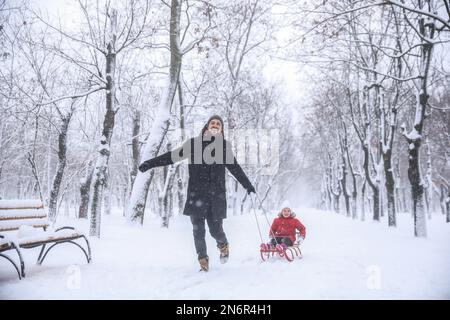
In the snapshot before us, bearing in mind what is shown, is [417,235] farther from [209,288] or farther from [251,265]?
[209,288]

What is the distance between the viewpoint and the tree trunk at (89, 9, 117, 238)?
29.0 ft

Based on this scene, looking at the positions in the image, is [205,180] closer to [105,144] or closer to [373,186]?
[105,144]

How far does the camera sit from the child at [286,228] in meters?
6.46

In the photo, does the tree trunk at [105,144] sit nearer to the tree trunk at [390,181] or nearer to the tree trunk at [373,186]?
the tree trunk at [390,181]

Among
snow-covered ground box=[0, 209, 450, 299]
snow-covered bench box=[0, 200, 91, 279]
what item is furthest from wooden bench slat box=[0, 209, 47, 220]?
snow-covered ground box=[0, 209, 450, 299]

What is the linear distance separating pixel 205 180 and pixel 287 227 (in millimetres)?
2807

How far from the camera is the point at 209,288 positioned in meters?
3.71

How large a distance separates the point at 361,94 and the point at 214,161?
50.4 ft

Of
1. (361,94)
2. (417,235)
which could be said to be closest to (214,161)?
(417,235)

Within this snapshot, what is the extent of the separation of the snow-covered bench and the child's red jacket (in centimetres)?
368

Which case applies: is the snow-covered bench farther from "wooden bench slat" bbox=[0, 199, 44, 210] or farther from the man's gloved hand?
the man's gloved hand

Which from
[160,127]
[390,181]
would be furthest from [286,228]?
[390,181]

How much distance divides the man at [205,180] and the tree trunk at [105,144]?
4.84 meters

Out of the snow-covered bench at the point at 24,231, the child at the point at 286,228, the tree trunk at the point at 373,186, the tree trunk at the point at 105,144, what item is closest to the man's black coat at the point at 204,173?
the snow-covered bench at the point at 24,231
